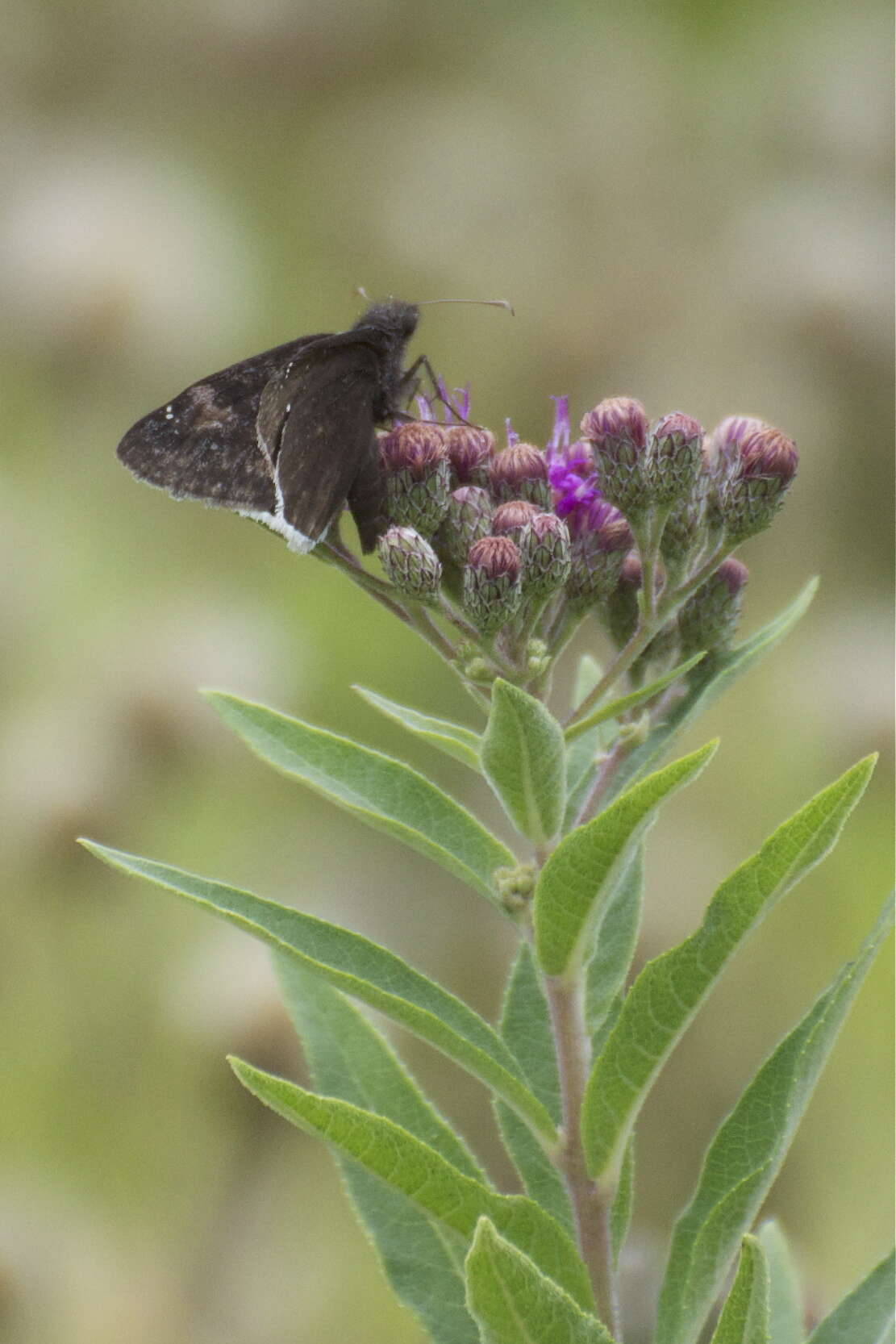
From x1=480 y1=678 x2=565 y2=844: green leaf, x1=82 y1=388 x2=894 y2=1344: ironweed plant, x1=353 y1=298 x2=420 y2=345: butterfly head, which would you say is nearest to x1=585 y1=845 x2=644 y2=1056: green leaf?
x1=82 y1=388 x2=894 y2=1344: ironweed plant

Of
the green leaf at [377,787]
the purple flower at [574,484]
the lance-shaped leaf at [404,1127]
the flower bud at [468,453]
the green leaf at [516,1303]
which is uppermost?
the purple flower at [574,484]

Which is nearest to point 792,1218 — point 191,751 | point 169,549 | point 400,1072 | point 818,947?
point 818,947

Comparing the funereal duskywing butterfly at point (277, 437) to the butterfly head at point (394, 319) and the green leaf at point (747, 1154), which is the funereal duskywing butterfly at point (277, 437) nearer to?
the butterfly head at point (394, 319)

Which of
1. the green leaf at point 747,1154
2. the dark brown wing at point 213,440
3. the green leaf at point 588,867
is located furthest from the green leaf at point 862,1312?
the dark brown wing at point 213,440

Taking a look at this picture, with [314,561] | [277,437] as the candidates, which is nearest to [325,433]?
[277,437]

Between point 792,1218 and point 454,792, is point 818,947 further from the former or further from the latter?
point 454,792

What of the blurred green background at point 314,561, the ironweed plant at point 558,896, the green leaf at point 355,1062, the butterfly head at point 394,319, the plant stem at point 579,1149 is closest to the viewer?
the ironweed plant at point 558,896
